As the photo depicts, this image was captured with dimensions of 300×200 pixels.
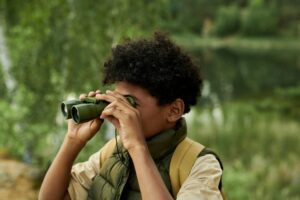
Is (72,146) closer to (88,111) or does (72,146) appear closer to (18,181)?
(88,111)

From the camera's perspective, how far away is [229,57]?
27.8 m

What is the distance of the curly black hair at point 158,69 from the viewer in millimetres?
1737

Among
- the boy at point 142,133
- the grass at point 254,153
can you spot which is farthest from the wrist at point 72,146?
the grass at point 254,153

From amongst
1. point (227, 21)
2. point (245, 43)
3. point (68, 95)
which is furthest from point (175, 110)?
point (227, 21)

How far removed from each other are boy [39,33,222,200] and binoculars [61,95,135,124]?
2 centimetres

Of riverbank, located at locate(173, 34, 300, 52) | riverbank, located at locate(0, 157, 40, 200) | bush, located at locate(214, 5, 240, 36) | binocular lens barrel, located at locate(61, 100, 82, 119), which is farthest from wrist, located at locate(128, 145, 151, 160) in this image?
bush, located at locate(214, 5, 240, 36)

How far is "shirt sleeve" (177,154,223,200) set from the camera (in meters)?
1.64

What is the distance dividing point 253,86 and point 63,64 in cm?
1388

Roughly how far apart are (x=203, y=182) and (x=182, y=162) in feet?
0.30

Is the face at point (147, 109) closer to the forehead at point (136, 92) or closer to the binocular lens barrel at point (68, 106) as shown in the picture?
the forehead at point (136, 92)

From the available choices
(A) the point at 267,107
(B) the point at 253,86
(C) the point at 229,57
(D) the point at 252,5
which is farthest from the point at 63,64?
(D) the point at 252,5

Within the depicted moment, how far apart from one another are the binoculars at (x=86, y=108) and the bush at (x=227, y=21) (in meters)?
37.0

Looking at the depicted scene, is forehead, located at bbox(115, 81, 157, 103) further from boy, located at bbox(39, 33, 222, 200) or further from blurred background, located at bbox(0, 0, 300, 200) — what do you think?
blurred background, located at bbox(0, 0, 300, 200)

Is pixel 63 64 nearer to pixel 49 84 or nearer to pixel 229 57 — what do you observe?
pixel 49 84
